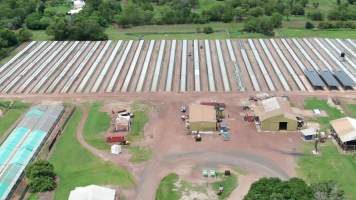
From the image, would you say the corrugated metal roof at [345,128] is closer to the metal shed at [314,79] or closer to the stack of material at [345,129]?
the stack of material at [345,129]

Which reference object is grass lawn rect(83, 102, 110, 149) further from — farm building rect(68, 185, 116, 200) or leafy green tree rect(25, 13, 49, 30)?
leafy green tree rect(25, 13, 49, 30)

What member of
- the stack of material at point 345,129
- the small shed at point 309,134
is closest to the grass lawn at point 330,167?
the stack of material at point 345,129

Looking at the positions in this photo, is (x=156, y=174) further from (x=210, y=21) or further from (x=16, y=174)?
(x=210, y=21)

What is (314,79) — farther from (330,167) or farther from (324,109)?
(330,167)

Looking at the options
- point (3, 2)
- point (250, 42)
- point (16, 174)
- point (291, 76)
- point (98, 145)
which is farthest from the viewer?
point (3, 2)

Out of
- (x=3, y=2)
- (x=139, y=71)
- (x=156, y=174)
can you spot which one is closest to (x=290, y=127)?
(x=156, y=174)

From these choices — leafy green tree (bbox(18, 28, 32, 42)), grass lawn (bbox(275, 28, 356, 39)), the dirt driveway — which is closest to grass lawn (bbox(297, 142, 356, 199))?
the dirt driveway

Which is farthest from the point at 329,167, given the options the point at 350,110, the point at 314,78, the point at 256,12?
the point at 256,12
